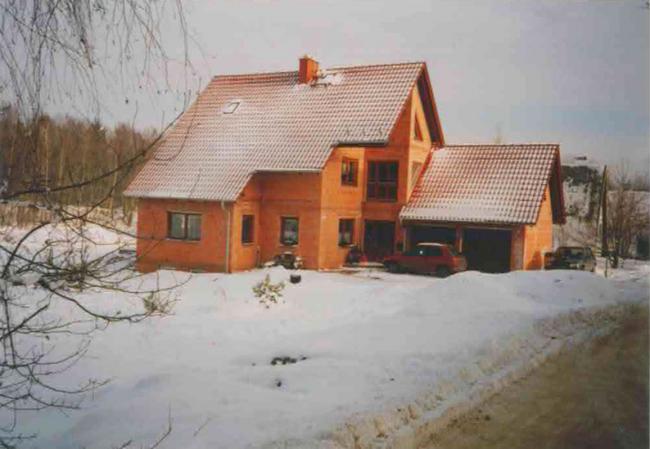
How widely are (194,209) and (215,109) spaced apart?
268 cm

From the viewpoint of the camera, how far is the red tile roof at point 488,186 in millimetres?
10609

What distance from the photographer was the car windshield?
1106 cm

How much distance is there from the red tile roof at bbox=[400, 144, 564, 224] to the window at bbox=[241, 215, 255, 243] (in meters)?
2.78

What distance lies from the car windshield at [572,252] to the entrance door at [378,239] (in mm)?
3137

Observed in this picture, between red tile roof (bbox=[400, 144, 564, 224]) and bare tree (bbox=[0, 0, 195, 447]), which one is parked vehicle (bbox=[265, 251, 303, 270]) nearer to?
red tile roof (bbox=[400, 144, 564, 224])

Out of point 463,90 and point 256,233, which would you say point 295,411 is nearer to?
point 463,90

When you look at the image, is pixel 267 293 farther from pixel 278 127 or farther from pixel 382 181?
pixel 382 181

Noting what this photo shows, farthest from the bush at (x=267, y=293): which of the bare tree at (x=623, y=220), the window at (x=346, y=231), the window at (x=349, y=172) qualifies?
the window at (x=349, y=172)

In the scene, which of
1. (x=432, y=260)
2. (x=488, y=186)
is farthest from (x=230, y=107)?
(x=488, y=186)

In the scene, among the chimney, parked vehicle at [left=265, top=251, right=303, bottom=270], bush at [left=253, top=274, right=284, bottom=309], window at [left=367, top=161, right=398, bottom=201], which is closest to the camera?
bush at [left=253, top=274, right=284, bottom=309]

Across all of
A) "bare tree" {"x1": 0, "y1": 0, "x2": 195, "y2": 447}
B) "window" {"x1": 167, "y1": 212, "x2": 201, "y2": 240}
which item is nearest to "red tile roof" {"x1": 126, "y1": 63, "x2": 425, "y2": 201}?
"window" {"x1": 167, "y1": 212, "x2": 201, "y2": 240}

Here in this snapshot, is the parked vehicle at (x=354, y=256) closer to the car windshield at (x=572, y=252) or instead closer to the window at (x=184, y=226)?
the window at (x=184, y=226)

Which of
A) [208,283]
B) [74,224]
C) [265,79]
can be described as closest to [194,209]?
[208,283]

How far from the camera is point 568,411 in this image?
3385 millimetres
